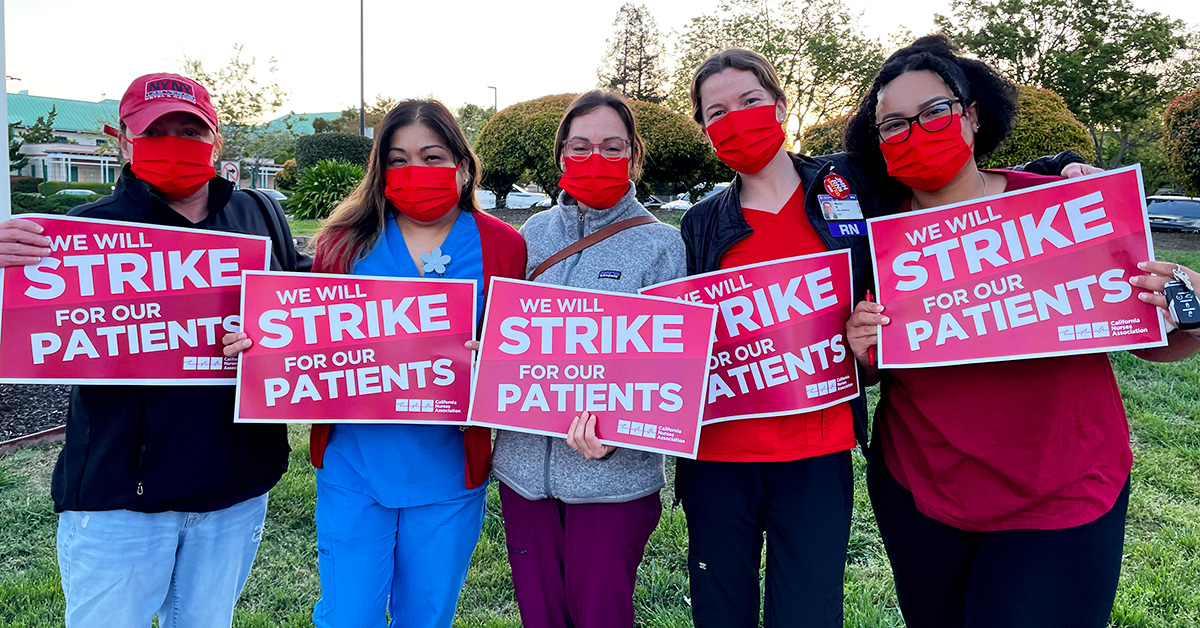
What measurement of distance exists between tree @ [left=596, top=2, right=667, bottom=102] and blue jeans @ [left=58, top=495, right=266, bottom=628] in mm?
44333

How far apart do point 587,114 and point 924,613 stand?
7.32ft

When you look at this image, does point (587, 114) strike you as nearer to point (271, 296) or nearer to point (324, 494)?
point (271, 296)

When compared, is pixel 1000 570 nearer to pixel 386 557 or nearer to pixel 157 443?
pixel 386 557

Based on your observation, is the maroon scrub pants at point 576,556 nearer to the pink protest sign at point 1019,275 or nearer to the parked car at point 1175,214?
the pink protest sign at point 1019,275

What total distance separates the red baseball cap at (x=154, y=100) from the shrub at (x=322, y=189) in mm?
12231

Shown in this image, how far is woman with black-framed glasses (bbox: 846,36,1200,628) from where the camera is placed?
2104 millimetres

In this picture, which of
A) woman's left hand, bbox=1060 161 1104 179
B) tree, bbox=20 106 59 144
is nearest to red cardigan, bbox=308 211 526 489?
woman's left hand, bbox=1060 161 1104 179

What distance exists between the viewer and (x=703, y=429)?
2.65m

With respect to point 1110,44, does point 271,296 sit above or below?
below

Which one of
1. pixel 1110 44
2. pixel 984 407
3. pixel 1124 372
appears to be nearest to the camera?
pixel 984 407

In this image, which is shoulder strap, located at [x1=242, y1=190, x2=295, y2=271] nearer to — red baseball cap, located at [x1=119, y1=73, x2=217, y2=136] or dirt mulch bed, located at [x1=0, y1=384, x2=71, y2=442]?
red baseball cap, located at [x1=119, y1=73, x2=217, y2=136]

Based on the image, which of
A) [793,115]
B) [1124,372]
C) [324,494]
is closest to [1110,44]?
[793,115]

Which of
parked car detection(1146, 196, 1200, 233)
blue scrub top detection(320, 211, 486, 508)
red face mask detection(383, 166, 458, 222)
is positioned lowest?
blue scrub top detection(320, 211, 486, 508)

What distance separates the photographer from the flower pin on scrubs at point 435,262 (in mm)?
2746
